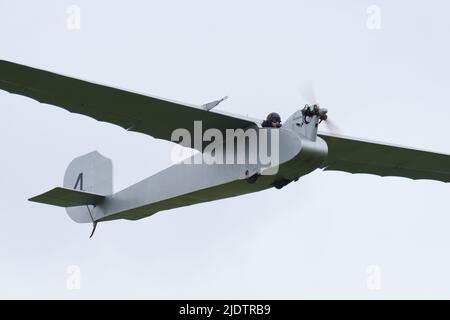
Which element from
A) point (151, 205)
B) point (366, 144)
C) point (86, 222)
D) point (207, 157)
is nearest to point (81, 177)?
point (86, 222)

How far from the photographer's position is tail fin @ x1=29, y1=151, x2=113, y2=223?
23031 mm

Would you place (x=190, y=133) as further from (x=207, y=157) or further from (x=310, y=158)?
(x=310, y=158)

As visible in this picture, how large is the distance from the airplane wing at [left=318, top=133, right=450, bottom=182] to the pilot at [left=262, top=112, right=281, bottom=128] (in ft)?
6.69

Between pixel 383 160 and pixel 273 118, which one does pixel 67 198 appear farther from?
pixel 383 160

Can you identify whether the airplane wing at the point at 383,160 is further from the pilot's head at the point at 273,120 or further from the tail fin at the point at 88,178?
the tail fin at the point at 88,178

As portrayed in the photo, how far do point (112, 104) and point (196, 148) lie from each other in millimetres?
2341

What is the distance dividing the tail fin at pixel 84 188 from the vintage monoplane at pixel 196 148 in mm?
50

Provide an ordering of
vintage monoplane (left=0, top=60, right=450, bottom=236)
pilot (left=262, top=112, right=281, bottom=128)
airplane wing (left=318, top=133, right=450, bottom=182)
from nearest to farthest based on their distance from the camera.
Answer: vintage monoplane (left=0, top=60, right=450, bottom=236) → pilot (left=262, top=112, right=281, bottom=128) → airplane wing (left=318, top=133, right=450, bottom=182)

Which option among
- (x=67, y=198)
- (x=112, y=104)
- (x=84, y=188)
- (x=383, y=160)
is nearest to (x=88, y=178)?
(x=84, y=188)

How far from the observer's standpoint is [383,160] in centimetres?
2325

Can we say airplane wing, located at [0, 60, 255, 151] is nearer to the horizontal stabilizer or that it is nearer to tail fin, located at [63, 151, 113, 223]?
the horizontal stabilizer

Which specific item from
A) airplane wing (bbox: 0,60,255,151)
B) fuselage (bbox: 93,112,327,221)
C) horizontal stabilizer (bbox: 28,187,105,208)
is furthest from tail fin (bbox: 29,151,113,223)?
airplane wing (bbox: 0,60,255,151)

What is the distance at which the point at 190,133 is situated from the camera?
2050cm

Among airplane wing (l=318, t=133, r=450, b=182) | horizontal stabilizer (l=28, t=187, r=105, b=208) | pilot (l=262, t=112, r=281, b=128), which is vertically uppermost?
pilot (l=262, t=112, r=281, b=128)
